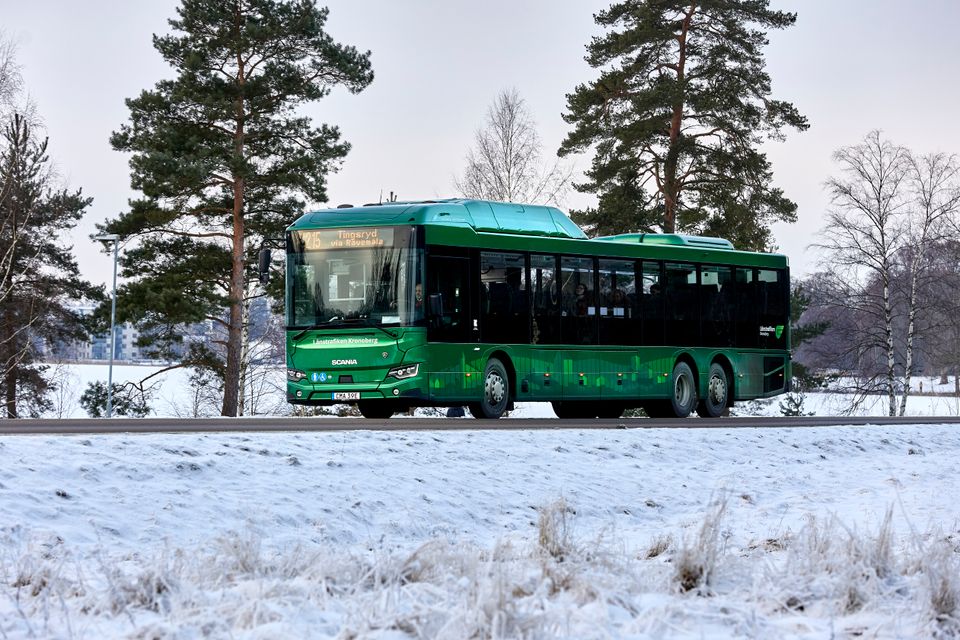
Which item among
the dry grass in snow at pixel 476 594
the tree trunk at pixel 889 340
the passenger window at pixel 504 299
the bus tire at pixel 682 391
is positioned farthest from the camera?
the tree trunk at pixel 889 340

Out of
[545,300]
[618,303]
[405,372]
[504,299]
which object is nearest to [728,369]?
[618,303]

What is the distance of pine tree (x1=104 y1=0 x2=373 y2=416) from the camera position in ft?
131

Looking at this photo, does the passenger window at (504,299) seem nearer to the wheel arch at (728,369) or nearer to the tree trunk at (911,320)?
the wheel arch at (728,369)

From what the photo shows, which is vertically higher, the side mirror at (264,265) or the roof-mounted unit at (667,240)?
the roof-mounted unit at (667,240)

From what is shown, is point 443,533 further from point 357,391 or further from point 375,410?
point 375,410

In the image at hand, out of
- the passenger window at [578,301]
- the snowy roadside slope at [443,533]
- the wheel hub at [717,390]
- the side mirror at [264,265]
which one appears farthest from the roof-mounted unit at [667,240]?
the snowy roadside slope at [443,533]

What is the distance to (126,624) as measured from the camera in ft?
21.6

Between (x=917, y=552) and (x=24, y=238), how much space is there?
143ft

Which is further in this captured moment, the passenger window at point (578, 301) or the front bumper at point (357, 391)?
the passenger window at point (578, 301)

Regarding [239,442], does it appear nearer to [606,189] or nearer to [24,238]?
[606,189]

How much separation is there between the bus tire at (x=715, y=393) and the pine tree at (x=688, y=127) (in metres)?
16.7

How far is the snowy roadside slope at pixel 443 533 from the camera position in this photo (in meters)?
6.75

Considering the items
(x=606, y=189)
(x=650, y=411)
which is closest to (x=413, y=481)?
(x=650, y=411)

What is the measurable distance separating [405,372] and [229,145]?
67.8 feet
